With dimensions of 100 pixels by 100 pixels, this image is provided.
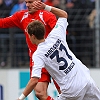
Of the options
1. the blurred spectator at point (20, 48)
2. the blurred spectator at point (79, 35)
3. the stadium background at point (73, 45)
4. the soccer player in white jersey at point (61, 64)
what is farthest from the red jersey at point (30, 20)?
the blurred spectator at point (79, 35)

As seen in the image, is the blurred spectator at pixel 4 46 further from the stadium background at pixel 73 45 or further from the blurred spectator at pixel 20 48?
the blurred spectator at pixel 20 48

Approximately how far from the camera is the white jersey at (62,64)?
650cm

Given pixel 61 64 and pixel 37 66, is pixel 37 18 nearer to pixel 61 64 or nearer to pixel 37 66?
pixel 61 64

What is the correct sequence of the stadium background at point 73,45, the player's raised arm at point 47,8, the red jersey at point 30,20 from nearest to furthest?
the player's raised arm at point 47,8, the red jersey at point 30,20, the stadium background at point 73,45

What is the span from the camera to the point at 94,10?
39.9ft

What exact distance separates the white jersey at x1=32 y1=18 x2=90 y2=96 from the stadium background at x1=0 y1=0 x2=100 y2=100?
417 centimetres

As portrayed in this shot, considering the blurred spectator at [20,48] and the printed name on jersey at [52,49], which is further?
the blurred spectator at [20,48]

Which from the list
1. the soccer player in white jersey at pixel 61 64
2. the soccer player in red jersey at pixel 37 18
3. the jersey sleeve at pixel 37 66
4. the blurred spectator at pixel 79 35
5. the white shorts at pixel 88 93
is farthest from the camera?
the blurred spectator at pixel 79 35

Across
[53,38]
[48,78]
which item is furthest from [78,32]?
[53,38]

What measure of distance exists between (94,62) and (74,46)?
0.63 metres

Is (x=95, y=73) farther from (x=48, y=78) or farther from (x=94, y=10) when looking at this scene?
(x=48, y=78)

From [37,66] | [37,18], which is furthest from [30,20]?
[37,66]

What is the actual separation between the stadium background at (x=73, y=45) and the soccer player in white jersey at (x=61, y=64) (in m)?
4.11

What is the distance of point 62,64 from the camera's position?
6.59m
